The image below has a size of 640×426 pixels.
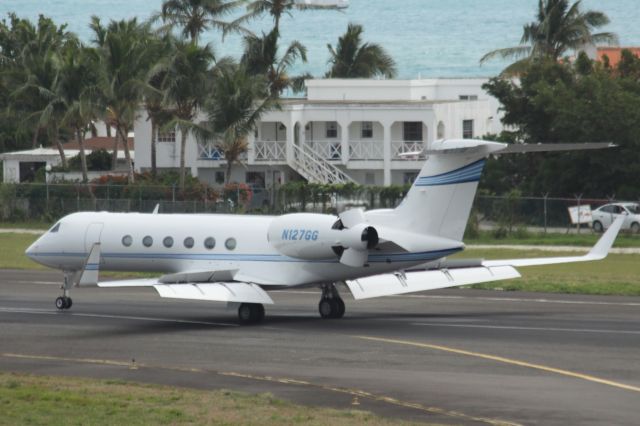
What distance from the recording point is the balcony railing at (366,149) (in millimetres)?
72812

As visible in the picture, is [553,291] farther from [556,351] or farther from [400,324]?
[556,351]

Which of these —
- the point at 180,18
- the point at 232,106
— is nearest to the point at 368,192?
the point at 232,106

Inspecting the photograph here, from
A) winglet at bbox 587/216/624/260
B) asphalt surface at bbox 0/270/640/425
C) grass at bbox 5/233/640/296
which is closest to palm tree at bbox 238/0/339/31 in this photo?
grass at bbox 5/233/640/296

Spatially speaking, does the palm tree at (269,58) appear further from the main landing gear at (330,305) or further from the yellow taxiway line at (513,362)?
the yellow taxiway line at (513,362)

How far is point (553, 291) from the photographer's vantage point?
38.2 meters

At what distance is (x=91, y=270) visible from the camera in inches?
1088

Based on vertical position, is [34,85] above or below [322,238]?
above

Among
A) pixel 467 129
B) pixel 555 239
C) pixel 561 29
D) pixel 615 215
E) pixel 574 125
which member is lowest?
pixel 555 239

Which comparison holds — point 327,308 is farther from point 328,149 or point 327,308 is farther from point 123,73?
point 328,149

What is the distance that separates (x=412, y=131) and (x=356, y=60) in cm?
2901

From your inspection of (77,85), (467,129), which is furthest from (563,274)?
(467,129)

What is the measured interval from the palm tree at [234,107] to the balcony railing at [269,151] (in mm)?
5294

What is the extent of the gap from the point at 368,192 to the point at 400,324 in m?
29.8

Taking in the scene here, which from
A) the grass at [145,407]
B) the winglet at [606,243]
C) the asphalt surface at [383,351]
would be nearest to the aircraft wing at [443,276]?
the winglet at [606,243]
